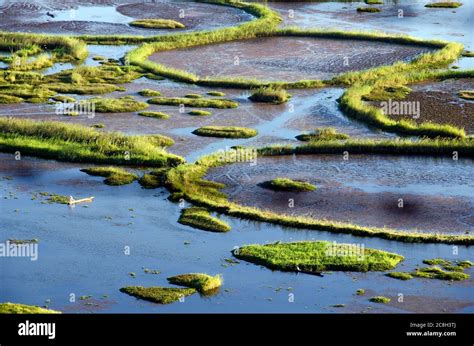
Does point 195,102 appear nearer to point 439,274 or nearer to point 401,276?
point 401,276

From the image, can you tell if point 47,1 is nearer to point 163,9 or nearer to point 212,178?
point 163,9

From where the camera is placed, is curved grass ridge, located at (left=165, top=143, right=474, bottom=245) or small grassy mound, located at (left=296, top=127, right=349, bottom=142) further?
small grassy mound, located at (left=296, top=127, right=349, bottom=142)

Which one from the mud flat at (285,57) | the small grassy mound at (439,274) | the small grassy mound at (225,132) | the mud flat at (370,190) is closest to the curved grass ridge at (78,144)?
the small grassy mound at (225,132)

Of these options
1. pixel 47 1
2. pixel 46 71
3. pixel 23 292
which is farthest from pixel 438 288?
pixel 47 1

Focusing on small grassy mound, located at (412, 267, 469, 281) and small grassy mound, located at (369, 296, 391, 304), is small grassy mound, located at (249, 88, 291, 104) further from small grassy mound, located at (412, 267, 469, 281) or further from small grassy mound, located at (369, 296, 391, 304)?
small grassy mound, located at (369, 296, 391, 304)

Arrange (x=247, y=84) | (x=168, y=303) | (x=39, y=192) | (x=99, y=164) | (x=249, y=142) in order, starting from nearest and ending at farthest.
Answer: (x=168, y=303) < (x=39, y=192) < (x=99, y=164) < (x=249, y=142) < (x=247, y=84)

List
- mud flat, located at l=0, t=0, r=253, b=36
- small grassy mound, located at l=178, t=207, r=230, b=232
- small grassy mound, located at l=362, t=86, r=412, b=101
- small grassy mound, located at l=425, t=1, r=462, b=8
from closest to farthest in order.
A: 1. small grassy mound, located at l=178, t=207, r=230, b=232
2. small grassy mound, located at l=362, t=86, r=412, b=101
3. mud flat, located at l=0, t=0, r=253, b=36
4. small grassy mound, located at l=425, t=1, r=462, b=8
